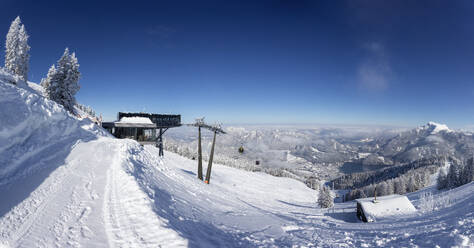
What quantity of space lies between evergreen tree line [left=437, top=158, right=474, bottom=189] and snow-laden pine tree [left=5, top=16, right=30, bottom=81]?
11924 centimetres

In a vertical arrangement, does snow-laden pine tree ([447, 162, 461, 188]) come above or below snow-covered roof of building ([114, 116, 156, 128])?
below

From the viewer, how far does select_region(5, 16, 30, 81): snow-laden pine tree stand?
4047cm

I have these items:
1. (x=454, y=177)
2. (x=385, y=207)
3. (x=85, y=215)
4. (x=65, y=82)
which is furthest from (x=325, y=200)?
(x=65, y=82)

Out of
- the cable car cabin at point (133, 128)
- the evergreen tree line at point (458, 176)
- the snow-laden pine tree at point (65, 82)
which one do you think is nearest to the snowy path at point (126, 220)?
the cable car cabin at point (133, 128)

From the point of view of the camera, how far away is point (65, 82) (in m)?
30.7

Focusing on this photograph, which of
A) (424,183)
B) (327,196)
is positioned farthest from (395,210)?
(424,183)

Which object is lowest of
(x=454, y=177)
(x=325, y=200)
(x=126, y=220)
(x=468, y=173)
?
(x=325, y=200)

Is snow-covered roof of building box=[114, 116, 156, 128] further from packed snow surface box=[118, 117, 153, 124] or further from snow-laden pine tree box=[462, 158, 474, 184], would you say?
snow-laden pine tree box=[462, 158, 474, 184]

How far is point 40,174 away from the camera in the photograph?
845 centimetres

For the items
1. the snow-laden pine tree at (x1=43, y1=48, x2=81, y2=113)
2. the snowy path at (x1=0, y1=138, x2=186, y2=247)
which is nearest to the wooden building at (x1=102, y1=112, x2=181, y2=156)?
the snowy path at (x1=0, y1=138, x2=186, y2=247)

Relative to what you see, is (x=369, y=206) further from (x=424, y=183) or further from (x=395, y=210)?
(x=424, y=183)

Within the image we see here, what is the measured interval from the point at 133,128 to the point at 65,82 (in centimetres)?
1811

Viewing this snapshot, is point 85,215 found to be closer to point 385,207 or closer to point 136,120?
point 136,120

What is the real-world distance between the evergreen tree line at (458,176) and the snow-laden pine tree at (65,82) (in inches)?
3989
